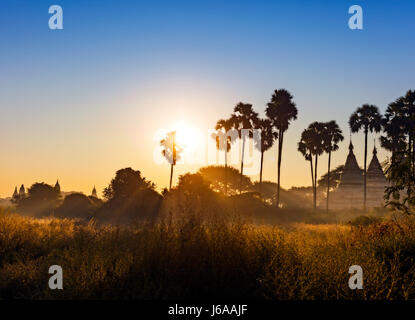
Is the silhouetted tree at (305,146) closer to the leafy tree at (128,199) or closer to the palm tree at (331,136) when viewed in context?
the palm tree at (331,136)

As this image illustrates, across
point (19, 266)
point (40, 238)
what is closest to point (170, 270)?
point (19, 266)

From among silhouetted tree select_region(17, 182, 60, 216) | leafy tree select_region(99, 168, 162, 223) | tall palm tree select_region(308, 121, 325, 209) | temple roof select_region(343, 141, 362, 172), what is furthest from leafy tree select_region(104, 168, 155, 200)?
temple roof select_region(343, 141, 362, 172)

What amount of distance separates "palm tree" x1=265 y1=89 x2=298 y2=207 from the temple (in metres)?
21.1

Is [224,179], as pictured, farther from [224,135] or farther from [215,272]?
[215,272]

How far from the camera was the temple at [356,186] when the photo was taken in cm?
6362

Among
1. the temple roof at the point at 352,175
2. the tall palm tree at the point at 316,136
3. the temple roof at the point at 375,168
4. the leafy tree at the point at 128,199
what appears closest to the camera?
the leafy tree at the point at 128,199

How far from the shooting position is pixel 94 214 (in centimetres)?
4247

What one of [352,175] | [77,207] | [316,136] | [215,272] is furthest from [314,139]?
[215,272]

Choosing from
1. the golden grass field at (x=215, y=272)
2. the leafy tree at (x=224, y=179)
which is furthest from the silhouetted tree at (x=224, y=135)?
the golden grass field at (x=215, y=272)

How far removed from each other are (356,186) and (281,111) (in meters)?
26.2

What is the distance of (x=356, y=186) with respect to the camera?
66.0m

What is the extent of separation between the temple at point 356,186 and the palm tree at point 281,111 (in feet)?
69.3

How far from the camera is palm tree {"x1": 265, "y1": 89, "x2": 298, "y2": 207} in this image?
48250mm

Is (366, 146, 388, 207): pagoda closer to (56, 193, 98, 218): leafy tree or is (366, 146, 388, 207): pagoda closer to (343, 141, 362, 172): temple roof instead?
(343, 141, 362, 172): temple roof
